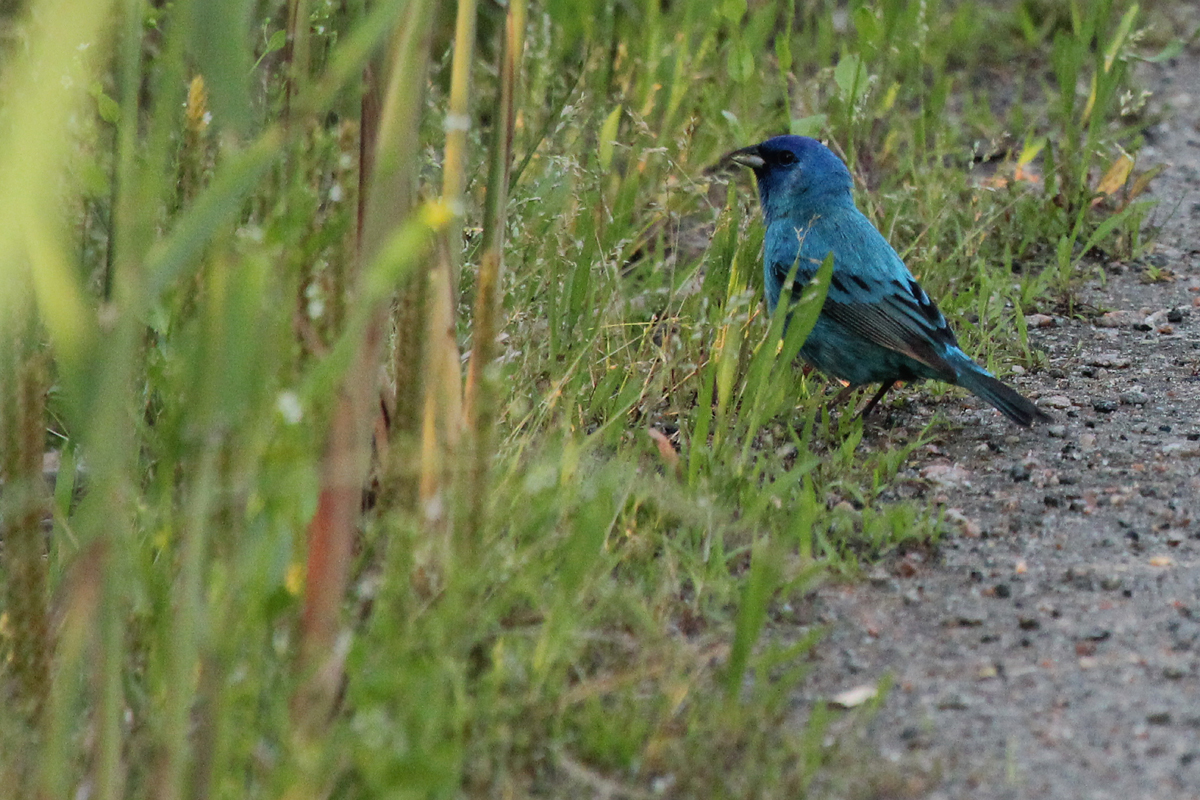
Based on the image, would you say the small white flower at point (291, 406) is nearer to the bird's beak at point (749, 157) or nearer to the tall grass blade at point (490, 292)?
the tall grass blade at point (490, 292)

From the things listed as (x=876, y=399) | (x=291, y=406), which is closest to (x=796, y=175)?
(x=876, y=399)

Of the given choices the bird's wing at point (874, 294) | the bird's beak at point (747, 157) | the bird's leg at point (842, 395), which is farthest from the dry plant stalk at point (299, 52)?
the bird's beak at point (747, 157)

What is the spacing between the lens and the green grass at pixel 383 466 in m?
1.63

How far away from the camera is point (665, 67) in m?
4.62

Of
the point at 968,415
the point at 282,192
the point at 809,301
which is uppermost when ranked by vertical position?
the point at 282,192

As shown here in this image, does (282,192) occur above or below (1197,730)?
above

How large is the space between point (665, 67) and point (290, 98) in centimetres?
234

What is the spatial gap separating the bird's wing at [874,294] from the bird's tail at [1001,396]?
5 centimetres

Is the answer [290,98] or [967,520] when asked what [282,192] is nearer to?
[290,98]

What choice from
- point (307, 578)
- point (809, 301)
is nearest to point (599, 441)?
point (809, 301)

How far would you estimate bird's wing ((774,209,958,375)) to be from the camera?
12.0 ft

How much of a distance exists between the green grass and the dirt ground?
0.33 ft

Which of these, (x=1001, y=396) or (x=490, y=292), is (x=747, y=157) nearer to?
(x=1001, y=396)

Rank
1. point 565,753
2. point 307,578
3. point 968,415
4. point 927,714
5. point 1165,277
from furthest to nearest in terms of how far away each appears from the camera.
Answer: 1. point 1165,277
2. point 968,415
3. point 927,714
4. point 565,753
5. point 307,578
